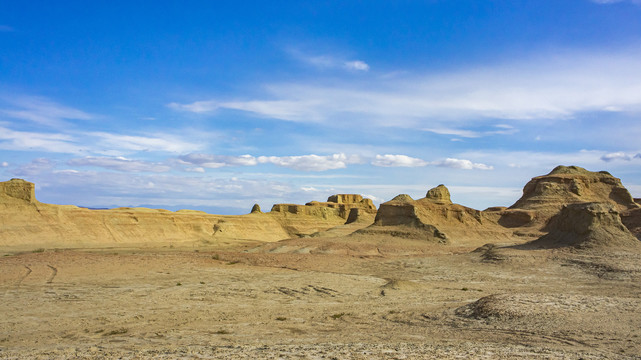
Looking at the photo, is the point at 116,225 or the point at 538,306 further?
the point at 116,225

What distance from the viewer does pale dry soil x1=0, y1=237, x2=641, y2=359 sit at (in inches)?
358

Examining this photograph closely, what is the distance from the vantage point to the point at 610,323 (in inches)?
425

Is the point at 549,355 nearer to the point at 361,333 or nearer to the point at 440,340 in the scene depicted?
the point at 440,340

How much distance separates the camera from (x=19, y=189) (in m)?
45.4

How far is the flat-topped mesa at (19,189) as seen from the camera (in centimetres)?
4500

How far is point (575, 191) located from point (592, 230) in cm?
3830

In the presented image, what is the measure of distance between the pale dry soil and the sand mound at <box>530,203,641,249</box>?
6.83ft

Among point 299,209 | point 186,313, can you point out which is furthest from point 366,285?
point 299,209

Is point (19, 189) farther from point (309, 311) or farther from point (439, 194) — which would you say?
point (439, 194)

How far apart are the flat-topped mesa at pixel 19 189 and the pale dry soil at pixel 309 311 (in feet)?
81.3

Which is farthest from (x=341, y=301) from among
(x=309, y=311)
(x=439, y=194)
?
(x=439, y=194)

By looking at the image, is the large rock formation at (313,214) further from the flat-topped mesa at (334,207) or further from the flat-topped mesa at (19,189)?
the flat-topped mesa at (19,189)

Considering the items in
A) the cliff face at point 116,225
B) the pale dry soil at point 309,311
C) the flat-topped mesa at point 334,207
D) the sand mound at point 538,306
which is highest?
the flat-topped mesa at point 334,207

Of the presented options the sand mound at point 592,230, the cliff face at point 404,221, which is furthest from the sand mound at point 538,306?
the cliff face at point 404,221
